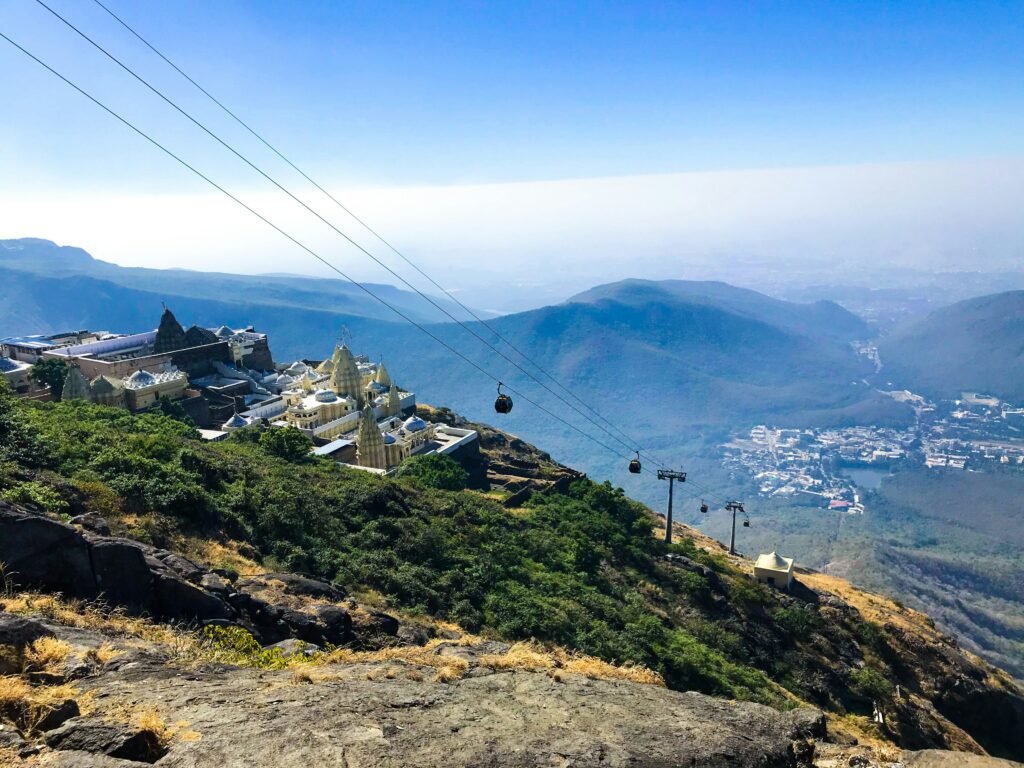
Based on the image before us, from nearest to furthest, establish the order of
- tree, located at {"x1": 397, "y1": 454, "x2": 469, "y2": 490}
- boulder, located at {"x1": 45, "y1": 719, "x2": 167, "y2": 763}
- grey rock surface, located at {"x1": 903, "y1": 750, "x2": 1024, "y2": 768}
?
boulder, located at {"x1": 45, "y1": 719, "x2": 167, "y2": 763} < grey rock surface, located at {"x1": 903, "y1": 750, "x2": 1024, "y2": 768} < tree, located at {"x1": 397, "y1": 454, "x2": 469, "y2": 490}

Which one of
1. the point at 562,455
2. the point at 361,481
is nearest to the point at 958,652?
the point at 361,481

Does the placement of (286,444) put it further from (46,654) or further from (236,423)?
(46,654)

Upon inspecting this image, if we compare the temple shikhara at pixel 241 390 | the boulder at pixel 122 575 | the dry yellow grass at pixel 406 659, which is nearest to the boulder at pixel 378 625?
the dry yellow grass at pixel 406 659

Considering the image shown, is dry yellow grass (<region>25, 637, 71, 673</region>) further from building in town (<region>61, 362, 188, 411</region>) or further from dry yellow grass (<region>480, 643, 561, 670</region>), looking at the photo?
building in town (<region>61, 362, 188, 411</region>)

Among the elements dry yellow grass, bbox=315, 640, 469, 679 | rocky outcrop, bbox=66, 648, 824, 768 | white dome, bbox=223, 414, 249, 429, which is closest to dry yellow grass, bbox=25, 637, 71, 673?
rocky outcrop, bbox=66, 648, 824, 768

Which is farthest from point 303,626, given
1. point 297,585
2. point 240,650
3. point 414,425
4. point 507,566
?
point 414,425

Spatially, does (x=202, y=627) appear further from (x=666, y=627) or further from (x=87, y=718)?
(x=666, y=627)
